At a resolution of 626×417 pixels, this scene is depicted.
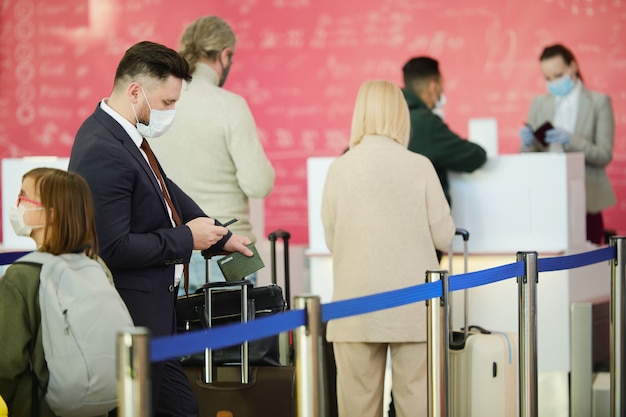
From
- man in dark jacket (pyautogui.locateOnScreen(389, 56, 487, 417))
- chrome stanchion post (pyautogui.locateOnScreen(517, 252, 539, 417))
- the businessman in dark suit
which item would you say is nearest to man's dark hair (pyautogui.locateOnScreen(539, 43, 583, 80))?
man in dark jacket (pyautogui.locateOnScreen(389, 56, 487, 417))

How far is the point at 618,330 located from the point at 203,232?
2.03m

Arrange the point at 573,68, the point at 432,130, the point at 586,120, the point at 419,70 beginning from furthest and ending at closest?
the point at 573,68 → the point at 586,120 → the point at 419,70 → the point at 432,130

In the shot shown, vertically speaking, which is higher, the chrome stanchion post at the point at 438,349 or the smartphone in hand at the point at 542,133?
the smartphone in hand at the point at 542,133

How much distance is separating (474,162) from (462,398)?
51.6 inches

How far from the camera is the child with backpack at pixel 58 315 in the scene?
8.83ft

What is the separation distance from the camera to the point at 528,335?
3770 mm

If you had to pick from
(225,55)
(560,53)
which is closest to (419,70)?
(225,55)

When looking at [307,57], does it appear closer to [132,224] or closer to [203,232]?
[203,232]

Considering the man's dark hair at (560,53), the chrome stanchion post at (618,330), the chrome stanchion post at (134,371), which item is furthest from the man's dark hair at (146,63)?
the man's dark hair at (560,53)

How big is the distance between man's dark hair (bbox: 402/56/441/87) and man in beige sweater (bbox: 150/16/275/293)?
3.37 feet

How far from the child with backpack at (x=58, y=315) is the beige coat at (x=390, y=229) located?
1.36 m

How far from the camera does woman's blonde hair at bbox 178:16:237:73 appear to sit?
4.39 metres

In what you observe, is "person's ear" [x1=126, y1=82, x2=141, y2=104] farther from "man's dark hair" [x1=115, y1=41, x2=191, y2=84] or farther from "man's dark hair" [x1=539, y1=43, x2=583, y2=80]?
"man's dark hair" [x1=539, y1=43, x2=583, y2=80]

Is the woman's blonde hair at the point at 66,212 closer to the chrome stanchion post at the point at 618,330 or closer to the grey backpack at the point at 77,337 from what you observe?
the grey backpack at the point at 77,337
